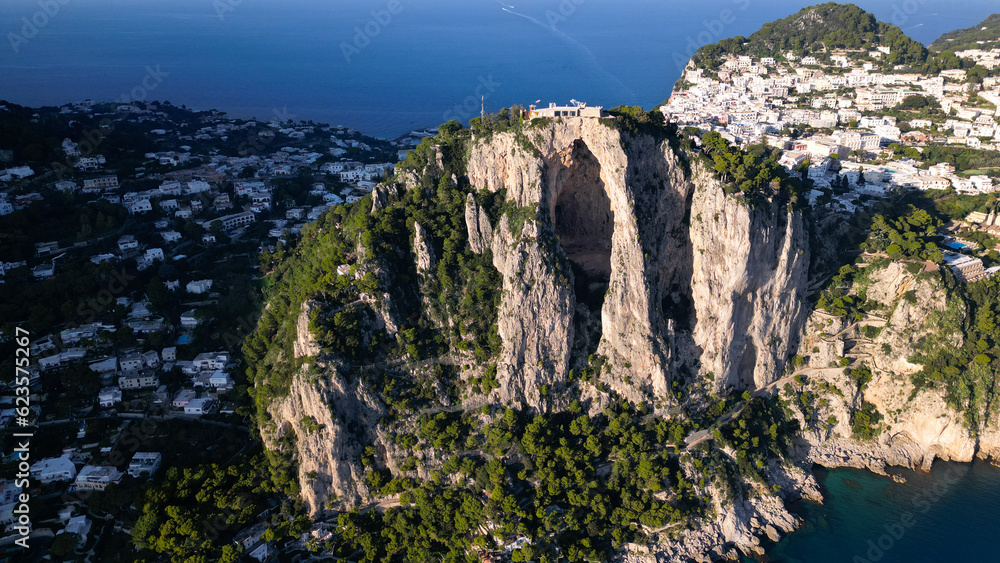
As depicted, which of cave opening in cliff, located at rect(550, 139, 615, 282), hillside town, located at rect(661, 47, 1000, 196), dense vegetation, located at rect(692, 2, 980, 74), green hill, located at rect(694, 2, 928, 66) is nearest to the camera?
cave opening in cliff, located at rect(550, 139, 615, 282)

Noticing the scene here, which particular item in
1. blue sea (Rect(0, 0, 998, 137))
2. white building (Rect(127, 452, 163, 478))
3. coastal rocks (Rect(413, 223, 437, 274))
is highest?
blue sea (Rect(0, 0, 998, 137))

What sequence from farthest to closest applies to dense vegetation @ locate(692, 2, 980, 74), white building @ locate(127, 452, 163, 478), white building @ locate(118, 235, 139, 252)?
dense vegetation @ locate(692, 2, 980, 74), white building @ locate(118, 235, 139, 252), white building @ locate(127, 452, 163, 478)

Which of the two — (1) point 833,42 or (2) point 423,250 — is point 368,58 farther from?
(2) point 423,250

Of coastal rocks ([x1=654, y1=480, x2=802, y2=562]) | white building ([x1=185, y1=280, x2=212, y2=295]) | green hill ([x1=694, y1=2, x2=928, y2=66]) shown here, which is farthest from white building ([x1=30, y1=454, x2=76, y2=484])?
green hill ([x1=694, y1=2, x2=928, y2=66])

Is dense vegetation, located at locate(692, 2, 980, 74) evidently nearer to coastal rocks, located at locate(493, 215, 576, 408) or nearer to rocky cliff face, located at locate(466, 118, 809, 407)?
rocky cliff face, located at locate(466, 118, 809, 407)

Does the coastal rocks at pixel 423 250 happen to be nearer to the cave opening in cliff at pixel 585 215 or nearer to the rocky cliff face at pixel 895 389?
the cave opening in cliff at pixel 585 215
